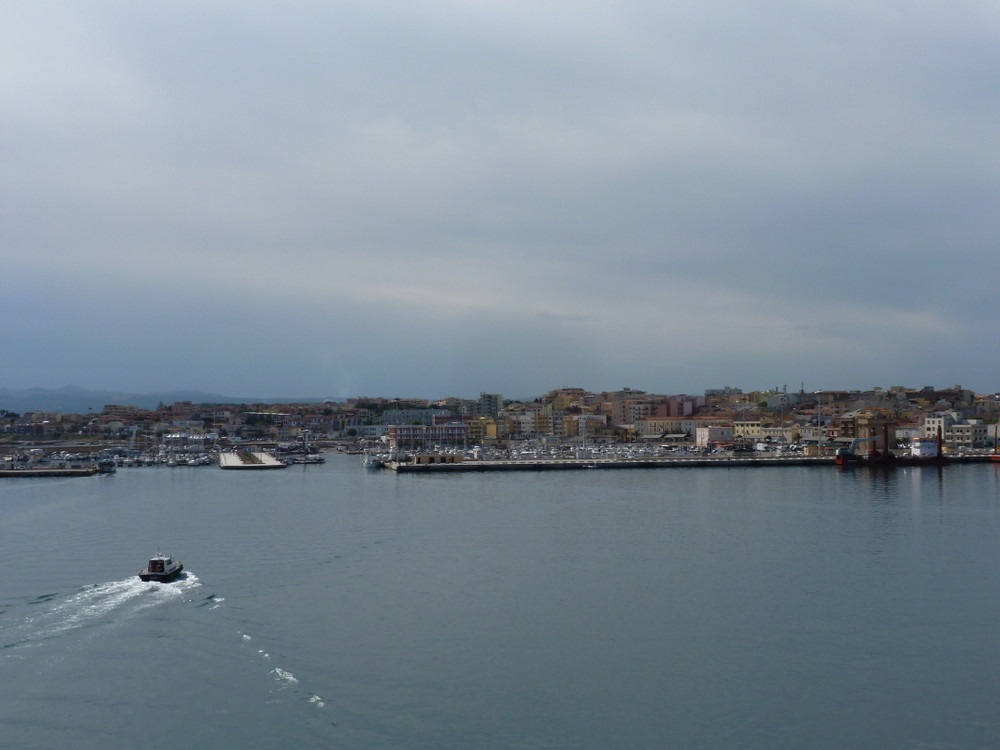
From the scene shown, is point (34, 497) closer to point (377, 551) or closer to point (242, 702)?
point (377, 551)

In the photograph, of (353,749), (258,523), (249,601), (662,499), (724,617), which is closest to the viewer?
(353,749)

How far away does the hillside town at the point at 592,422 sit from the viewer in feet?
112

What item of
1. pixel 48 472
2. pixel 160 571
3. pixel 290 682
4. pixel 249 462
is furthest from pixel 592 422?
pixel 290 682

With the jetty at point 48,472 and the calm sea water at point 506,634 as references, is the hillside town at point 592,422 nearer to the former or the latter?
the jetty at point 48,472

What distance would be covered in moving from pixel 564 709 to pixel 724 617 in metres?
2.45

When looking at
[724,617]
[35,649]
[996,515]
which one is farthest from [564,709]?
[996,515]

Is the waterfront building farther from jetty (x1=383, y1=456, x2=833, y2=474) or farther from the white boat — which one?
the white boat

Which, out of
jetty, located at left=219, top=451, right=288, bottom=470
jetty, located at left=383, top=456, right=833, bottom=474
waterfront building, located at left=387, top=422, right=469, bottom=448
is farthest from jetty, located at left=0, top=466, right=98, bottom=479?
waterfront building, located at left=387, top=422, right=469, bottom=448

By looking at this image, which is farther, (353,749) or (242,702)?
(242,702)

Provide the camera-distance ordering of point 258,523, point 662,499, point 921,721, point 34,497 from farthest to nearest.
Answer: point 34,497 < point 662,499 < point 258,523 < point 921,721

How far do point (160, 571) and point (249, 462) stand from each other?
2205 cm

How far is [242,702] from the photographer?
17.4ft

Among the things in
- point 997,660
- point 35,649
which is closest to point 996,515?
point 997,660

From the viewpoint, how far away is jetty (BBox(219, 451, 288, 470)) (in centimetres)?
2823
